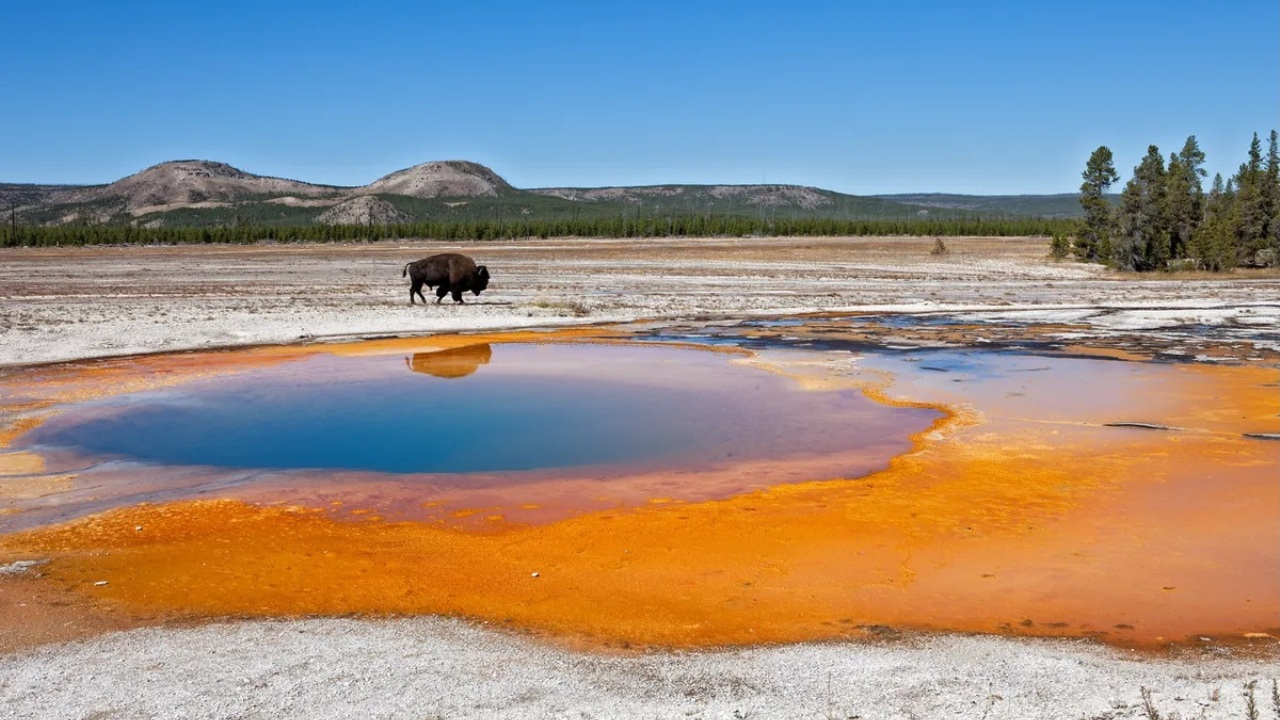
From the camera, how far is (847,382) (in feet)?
54.4

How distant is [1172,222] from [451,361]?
48004mm

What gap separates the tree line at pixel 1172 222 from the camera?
52.3 m

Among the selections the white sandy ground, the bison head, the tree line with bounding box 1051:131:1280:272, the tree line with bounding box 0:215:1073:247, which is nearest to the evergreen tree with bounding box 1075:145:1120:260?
the tree line with bounding box 1051:131:1280:272

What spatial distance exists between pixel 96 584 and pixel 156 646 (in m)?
1.44

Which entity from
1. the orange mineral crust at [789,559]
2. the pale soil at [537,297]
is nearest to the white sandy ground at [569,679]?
the orange mineral crust at [789,559]

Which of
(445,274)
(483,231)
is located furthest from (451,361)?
(483,231)

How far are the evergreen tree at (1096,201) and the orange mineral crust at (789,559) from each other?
55.1m

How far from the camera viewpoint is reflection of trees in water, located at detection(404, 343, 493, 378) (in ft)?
61.0

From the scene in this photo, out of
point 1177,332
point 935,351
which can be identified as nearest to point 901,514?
point 935,351

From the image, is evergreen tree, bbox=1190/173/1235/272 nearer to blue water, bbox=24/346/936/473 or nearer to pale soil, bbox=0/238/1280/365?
pale soil, bbox=0/238/1280/365

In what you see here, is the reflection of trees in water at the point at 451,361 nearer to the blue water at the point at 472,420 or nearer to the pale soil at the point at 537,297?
the blue water at the point at 472,420

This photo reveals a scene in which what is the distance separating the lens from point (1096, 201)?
202ft

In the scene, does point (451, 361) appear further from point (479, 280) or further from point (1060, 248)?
point (1060, 248)

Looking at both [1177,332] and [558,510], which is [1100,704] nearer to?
[558,510]
